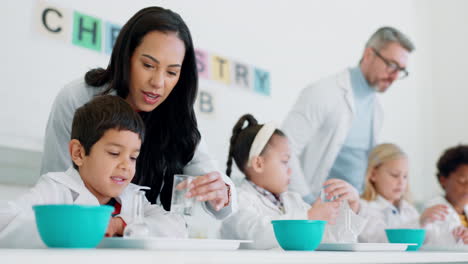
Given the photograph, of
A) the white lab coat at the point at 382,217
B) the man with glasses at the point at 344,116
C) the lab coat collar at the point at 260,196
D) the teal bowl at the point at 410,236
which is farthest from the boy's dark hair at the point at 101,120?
the man with glasses at the point at 344,116

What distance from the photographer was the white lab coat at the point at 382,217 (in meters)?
1.97

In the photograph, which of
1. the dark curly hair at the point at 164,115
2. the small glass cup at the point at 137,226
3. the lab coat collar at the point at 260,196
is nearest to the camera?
the small glass cup at the point at 137,226

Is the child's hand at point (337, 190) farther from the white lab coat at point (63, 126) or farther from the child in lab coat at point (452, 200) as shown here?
the child in lab coat at point (452, 200)

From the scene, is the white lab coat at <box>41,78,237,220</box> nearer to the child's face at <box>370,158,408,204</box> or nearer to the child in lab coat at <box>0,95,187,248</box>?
the child in lab coat at <box>0,95,187,248</box>

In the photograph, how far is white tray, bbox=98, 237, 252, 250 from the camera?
2.61 feet

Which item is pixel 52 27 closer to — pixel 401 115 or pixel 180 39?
pixel 180 39

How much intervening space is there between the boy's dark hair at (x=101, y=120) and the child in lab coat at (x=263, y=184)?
1.68ft

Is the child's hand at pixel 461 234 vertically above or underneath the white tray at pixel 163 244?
underneath

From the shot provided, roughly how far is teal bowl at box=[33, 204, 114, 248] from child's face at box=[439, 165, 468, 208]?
212cm

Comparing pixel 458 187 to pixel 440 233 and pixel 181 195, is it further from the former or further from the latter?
pixel 181 195

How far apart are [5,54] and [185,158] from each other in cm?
72

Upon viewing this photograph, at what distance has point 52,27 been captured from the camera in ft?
5.92

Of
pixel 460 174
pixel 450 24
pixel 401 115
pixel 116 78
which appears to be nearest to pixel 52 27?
pixel 116 78

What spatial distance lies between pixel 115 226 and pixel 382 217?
4.85 feet
